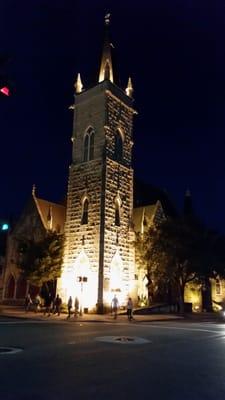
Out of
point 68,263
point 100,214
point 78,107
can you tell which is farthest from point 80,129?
point 68,263

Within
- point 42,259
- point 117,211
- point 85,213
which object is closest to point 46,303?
point 42,259

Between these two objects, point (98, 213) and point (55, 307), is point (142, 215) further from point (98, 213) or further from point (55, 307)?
point (55, 307)

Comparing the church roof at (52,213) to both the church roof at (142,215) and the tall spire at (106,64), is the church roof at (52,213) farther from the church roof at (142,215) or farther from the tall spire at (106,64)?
the tall spire at (106,64)

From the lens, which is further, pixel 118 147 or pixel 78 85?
pixel 78 85

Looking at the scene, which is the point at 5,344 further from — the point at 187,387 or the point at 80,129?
the point at 80,129

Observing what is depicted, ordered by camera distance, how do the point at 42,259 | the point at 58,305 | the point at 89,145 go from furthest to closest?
1. the point at 89,145
2. the point at 42,259
3. the point at 58,305

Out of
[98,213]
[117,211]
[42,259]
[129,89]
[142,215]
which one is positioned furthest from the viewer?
[129,89]

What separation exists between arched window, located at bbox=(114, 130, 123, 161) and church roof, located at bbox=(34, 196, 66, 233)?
962 centimetres

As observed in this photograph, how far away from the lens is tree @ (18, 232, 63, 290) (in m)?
36.7

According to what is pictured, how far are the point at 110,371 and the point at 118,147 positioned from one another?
35.0 metres

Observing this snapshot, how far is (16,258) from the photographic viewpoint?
46531 mm

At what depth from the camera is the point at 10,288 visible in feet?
152

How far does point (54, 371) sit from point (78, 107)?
126ft

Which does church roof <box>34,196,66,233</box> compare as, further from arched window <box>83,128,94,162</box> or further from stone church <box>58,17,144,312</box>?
arched window <box>83,128,94,162</box>
